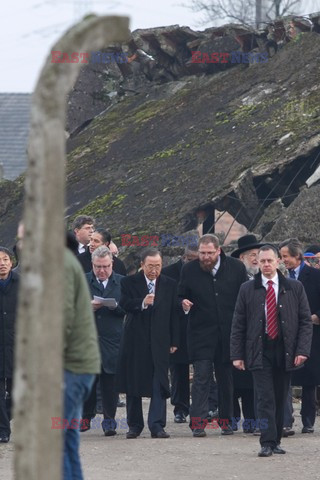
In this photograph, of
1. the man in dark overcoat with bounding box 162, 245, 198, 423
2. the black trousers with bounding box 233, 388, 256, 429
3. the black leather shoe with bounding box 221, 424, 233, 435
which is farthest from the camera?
the man in dark overcoat with bounding box 162, 245, 198, 423

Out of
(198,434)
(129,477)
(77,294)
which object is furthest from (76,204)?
(77,294)

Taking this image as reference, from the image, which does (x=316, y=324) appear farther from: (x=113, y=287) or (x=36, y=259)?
(x=36, y=259)

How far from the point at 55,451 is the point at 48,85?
5.41 feet

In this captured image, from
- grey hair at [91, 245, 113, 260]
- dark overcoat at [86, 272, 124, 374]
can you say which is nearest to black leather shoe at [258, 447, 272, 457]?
dark overcoat at [86, 272, 124, 374]

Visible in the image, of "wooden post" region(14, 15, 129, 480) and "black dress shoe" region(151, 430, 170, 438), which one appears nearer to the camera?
"wooden post" region(14, 15, 129, 480)

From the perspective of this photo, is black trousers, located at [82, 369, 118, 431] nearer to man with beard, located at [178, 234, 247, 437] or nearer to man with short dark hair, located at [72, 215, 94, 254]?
man with beard, located at [178, 234, 247, 437]

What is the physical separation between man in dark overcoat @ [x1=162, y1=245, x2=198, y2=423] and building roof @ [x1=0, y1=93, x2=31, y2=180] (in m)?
34.0

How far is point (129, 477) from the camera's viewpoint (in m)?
10.9

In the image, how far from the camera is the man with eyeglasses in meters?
13.8

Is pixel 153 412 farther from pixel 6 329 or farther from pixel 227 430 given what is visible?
pixel 6 329

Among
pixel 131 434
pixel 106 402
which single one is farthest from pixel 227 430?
pixel 106 402

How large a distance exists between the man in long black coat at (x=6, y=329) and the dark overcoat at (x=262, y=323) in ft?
7.13

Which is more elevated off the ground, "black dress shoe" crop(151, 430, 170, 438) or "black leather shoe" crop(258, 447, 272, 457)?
"black dress shoe" crop(151, 430, 170, 438)

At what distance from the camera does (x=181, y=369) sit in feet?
49.4
